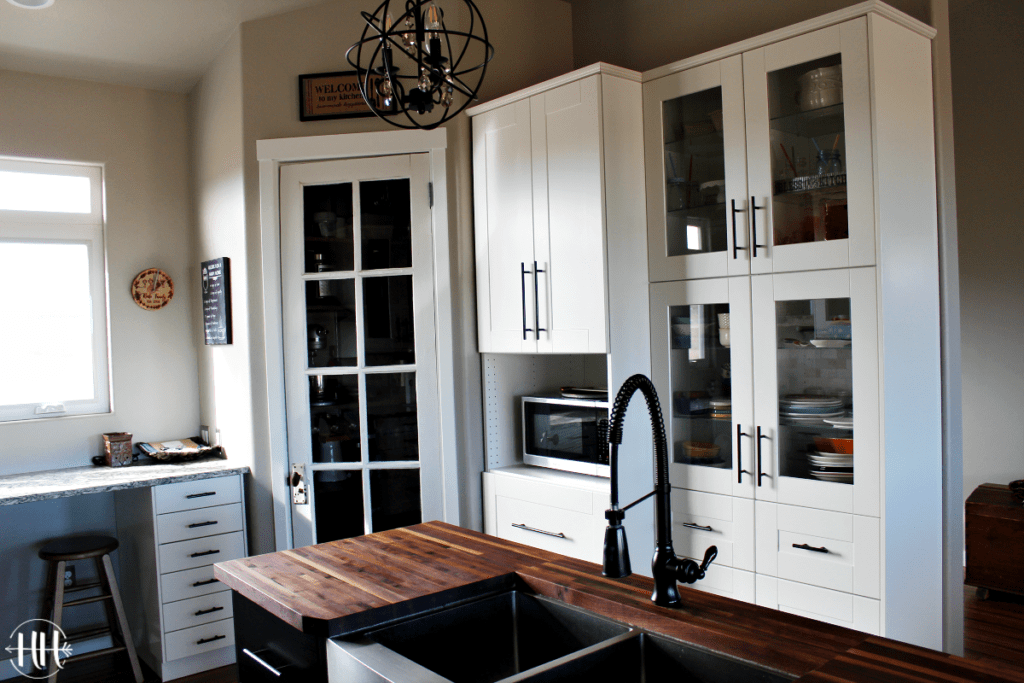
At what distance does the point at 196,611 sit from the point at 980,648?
3512 mm

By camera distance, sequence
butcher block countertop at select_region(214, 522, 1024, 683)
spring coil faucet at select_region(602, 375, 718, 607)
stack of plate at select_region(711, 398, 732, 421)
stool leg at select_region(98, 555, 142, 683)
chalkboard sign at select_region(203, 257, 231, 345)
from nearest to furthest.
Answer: butcher block countertop at select_region(214, 522, 1024, 683) < spring coil faucet at select_region(602, 375, 718, 607) < stack of plate at select_region(711, 398, 732, 421) < stool leg at select_region(98, 555, 142, 683) < chalkboard sign at select_region(203, 257, 231, 345)

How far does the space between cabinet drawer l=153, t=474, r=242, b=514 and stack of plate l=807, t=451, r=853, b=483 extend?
2479mm

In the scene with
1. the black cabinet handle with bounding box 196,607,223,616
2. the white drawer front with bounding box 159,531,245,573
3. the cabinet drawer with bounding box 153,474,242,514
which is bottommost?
the black cabinet handle with bounding box 196,607,223,616

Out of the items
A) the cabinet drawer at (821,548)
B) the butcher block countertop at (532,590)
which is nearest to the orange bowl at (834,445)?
the cabinet drawer at (821,548)

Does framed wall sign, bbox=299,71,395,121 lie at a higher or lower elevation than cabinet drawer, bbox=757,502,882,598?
higher

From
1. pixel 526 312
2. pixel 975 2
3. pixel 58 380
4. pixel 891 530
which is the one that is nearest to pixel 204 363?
pixel 58 380

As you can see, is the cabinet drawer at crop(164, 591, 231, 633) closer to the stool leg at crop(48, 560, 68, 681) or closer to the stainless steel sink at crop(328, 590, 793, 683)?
the stool leg at crop(48, 560, 68, 681)

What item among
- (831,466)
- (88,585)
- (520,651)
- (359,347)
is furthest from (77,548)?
(831,466)

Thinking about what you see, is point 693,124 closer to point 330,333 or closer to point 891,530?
point 891,530

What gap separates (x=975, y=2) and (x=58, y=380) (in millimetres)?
5367

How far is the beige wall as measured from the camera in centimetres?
420

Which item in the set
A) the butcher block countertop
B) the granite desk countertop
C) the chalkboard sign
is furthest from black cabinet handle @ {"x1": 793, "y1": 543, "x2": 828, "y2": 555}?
the chalkboard sign

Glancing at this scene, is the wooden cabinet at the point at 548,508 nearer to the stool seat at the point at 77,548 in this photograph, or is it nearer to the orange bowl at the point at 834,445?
the orange bowl at the point at 834,445

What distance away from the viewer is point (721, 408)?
8.82 ft
